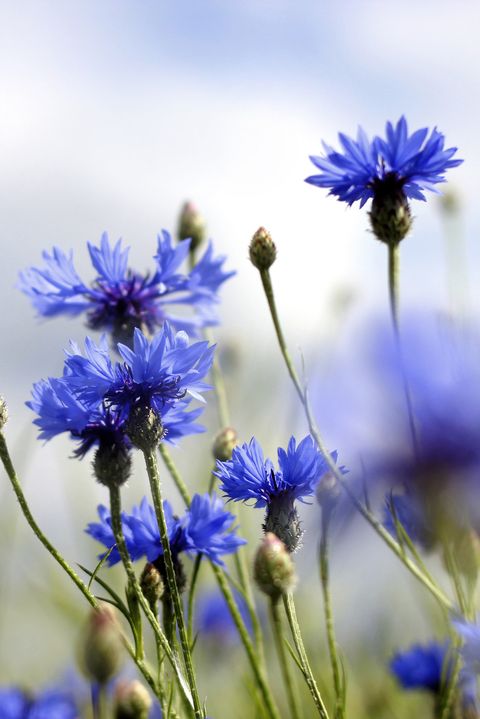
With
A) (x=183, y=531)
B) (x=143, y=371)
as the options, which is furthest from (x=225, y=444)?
(x=143, y=371)

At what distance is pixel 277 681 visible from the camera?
2367 millimetres

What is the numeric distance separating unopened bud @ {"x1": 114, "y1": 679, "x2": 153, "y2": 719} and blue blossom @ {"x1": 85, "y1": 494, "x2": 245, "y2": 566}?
0.54 feet

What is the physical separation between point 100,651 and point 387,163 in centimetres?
56

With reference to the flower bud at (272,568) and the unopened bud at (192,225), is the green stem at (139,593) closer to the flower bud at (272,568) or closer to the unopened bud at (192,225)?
the flower bud at (272,568)

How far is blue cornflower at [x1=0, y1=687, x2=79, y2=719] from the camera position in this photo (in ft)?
3.89

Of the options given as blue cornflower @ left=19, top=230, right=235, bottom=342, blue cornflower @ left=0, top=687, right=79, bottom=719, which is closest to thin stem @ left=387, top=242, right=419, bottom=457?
blue cornflower @ left=19, top=230, right=235, bottom=342

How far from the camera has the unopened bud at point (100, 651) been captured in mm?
703

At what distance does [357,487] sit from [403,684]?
68cm

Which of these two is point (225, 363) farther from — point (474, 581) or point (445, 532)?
point (445, 532)

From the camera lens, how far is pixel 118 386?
35.7 inches

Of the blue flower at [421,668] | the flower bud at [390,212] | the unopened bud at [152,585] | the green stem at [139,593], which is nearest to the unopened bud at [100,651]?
the green stem at [139,593]

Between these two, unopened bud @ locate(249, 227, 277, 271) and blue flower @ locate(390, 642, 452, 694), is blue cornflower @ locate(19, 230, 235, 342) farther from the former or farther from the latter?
blue flower @ locate(390, 642, 452, 694)

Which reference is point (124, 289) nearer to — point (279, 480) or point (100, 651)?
point (279, 480)

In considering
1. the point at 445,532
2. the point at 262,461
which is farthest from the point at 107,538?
the point at 445,532
